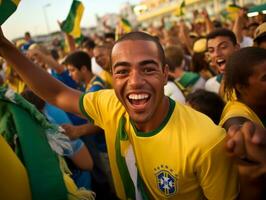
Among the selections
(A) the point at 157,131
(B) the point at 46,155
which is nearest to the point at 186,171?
(A) the point at 157,131

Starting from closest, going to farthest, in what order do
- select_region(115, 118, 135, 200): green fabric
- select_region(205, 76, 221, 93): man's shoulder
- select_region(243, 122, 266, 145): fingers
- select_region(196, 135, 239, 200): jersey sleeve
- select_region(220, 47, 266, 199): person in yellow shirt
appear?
select_region(243, 122, 266, 145): fingers, select_region(220, 47, 266, 199): person in yellow shirt, select_region(196, 135, 239, 200): jersey sleeve, select_region(115, 118, 135, 200): green fabric, select_region(205, 76, 221, 93): man's shoulder

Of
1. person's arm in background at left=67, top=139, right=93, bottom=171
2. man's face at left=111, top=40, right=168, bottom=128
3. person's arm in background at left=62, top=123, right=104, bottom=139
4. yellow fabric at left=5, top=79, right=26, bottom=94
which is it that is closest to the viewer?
man's face at left=111, top=40, right=168, bottom=128

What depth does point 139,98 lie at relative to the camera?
1.75 metres

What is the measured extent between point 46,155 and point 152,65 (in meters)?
0.76

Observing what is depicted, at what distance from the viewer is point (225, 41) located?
3381 mm

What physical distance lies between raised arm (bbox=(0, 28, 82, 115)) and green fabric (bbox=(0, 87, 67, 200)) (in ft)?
1.69

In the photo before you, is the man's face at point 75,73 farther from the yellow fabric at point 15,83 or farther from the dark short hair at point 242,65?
the dark short hair at point 242,65

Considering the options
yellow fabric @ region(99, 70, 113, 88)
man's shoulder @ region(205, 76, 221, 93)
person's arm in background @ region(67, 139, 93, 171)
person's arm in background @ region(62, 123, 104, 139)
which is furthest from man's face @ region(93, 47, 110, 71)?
person's arm in background @ region(67, 139, 93, 171)

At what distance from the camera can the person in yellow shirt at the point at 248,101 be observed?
4.42ft

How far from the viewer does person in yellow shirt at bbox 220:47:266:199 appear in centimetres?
135

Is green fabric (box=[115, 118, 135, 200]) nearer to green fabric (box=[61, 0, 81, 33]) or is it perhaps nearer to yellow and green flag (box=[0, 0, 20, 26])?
yellow and green flag (box=[0, 0, 20, 26])

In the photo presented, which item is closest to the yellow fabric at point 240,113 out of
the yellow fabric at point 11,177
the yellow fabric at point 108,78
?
the yellow fabric at point 11,177

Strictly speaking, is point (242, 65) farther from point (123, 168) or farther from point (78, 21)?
point (78, 21)

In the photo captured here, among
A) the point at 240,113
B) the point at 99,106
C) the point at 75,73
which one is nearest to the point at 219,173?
the point at 240,113
